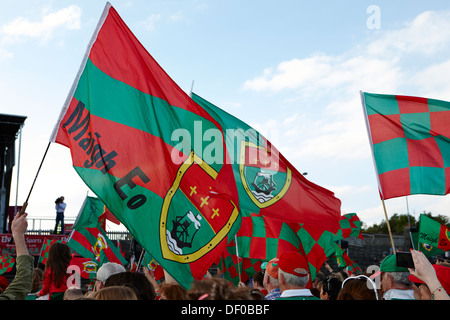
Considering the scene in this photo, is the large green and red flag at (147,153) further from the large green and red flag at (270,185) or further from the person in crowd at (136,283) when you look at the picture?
the large green and red flag at (270,185)

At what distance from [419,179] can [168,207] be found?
395 cm

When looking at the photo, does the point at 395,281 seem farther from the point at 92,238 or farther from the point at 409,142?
the point at 92,238

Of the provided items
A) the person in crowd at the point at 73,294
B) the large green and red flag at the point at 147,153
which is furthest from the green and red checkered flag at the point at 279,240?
the person in crowd at the point at 73,294

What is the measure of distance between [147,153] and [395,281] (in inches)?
115

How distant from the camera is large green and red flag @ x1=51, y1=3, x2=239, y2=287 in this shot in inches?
206

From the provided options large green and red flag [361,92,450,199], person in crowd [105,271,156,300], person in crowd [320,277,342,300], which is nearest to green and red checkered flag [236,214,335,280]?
person in crowd [320,277,342,300]

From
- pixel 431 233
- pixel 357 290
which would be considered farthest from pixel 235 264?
pixel 357 290

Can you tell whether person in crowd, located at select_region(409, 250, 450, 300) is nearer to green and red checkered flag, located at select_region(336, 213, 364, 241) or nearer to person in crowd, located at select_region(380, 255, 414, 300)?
person in crowd, located at select_region(380, 255, 414, 300)

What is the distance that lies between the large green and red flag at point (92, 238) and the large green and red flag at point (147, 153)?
5.34m

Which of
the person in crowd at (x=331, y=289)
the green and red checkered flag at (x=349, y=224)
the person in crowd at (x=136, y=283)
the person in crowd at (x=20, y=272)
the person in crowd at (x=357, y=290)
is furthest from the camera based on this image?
the green and red checkered flag at (x=349, y=224)

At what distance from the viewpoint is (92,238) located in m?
11.8

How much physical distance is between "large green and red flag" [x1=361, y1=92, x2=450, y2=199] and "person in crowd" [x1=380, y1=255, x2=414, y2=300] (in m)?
2.39

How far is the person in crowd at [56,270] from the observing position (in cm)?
517
